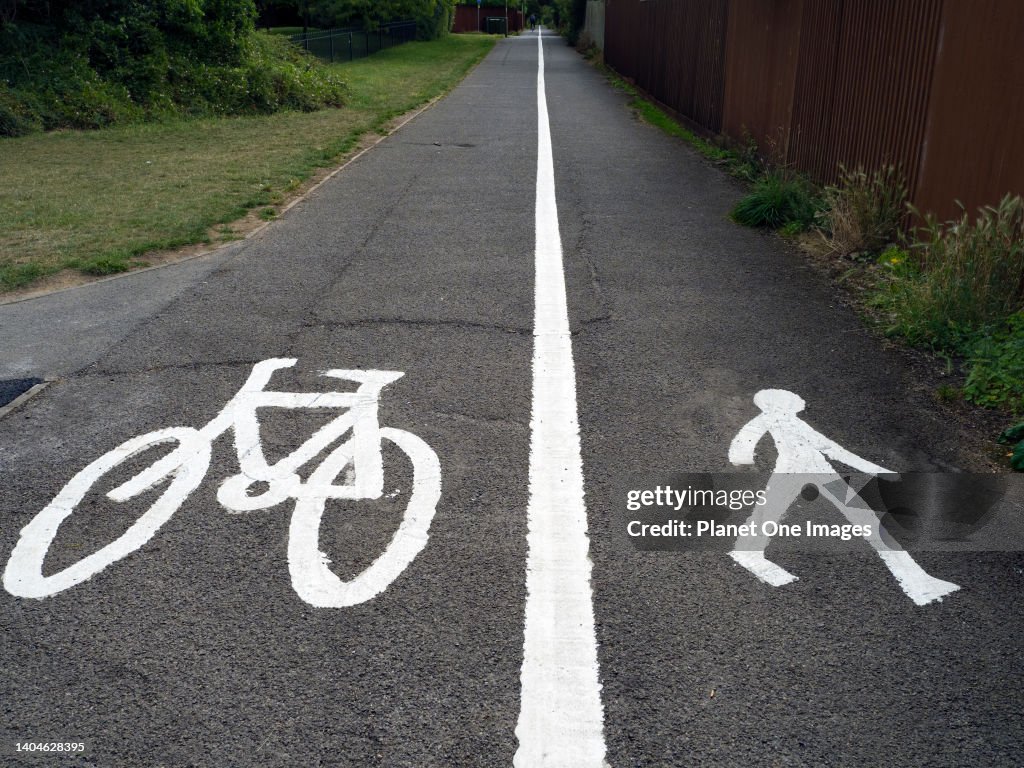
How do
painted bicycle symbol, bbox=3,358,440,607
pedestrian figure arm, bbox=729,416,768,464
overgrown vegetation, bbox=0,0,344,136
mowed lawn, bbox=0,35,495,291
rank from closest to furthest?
painted bicycle symbol, bbox=3,358,440,607
pedestrian figure arm, bbox=729,416,768,464
mowed lawn, bbox=0,35,495,291
overgrown vegetation, bbox=0,0,344,136

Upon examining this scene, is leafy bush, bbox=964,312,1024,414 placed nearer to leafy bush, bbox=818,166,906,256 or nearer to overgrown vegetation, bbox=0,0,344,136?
leafy bush, bbox=818,166,906,256

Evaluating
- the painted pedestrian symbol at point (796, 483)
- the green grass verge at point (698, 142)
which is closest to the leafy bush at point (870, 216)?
the painted pedestrian symbol at point (796, 483)

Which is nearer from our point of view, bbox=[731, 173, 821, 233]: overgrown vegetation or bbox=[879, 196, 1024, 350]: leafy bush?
bbox=[879, 196, 1024, 350]: leafy bush

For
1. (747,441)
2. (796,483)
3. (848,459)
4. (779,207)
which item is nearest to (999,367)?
(848,459)

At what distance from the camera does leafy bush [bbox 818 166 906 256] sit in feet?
25.4

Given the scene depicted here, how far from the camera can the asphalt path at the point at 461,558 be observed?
2.69m

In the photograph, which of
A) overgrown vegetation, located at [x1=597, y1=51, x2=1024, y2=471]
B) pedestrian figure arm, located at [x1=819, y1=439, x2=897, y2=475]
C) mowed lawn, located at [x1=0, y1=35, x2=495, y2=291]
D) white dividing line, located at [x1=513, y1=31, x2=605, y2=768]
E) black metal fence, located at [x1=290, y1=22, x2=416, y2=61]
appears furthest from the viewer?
black metal fence, located at [x1=290, y1=22, x2=416, y2=61]

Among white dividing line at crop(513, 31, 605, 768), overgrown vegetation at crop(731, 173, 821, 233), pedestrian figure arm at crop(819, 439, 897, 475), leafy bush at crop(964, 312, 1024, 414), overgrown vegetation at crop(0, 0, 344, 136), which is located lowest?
white dividing line at crop(513, 31, 605, 768)

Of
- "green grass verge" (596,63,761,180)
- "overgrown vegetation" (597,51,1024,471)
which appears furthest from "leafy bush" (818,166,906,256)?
"green grass verge" (596,63,761,180)

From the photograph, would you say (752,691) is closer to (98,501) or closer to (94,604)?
(94,604)

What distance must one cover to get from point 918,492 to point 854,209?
4.42 meters

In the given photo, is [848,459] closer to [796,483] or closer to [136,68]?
[796,483]

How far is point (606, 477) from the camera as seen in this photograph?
13.6ft

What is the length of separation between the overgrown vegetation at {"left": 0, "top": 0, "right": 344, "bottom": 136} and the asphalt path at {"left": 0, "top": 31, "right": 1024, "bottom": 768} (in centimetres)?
1098
